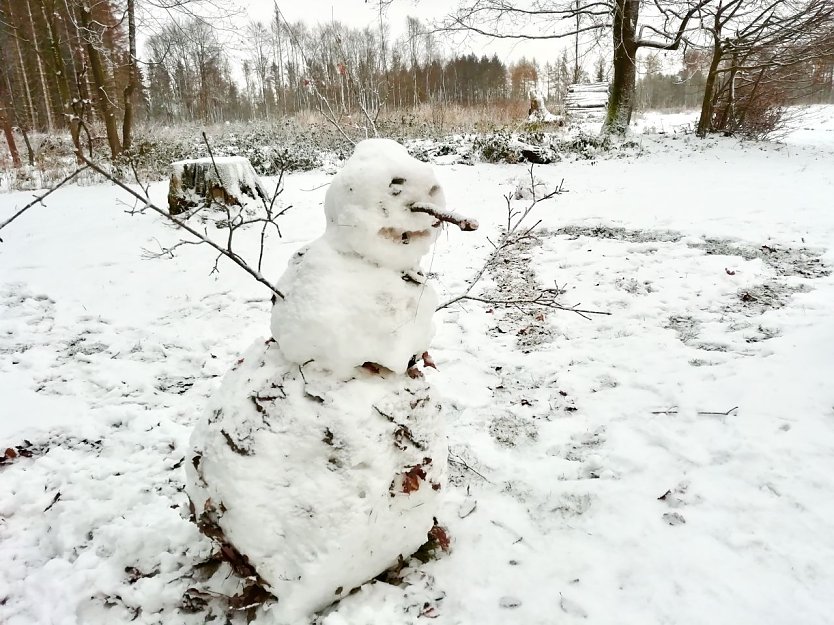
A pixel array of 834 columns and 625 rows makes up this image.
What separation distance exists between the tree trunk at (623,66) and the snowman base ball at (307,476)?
12412 millimetres

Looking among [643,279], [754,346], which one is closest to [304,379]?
[754,346]

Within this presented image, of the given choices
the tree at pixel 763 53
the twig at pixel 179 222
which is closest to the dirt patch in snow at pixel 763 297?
the twig at pixel 179 222

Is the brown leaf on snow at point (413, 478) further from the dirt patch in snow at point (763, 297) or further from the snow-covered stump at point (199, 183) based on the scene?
the snow-covered stump at point (199, 183)

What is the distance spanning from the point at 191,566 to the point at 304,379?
1.00 meters

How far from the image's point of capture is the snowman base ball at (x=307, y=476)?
1495mm

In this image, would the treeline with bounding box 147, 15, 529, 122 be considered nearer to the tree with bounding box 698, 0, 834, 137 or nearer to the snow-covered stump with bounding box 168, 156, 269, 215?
the tree with bounding box 698, 0, 834, 137

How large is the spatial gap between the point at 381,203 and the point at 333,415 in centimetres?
71

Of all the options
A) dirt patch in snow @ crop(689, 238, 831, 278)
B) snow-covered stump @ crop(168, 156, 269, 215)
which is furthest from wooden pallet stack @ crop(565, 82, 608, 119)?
snow-covered stump @ crop(168, 156, 269, 215)

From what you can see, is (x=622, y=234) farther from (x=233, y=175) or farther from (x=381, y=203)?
(x=233, y=175)

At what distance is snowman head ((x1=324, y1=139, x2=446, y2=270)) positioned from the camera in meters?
1.47

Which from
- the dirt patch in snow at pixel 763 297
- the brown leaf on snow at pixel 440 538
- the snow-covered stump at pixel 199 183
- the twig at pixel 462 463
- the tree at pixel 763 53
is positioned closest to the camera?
the brown leaf on snow at pixel 440 538

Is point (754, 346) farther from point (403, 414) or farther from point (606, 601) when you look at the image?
point (403, 414)

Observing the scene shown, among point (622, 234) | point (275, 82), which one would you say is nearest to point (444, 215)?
point (622, 234)

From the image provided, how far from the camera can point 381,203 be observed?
4.83 feet
